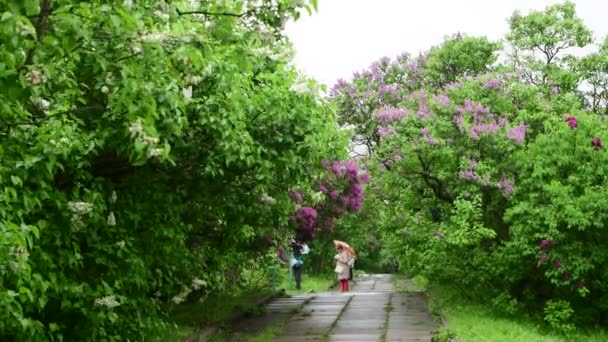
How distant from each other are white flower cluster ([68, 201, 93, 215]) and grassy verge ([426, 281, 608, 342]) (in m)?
5.44

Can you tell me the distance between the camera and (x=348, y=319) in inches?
486

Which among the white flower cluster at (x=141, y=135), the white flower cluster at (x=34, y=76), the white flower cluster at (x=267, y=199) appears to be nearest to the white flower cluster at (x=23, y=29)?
the white flower cluster at (x=34, y=76)

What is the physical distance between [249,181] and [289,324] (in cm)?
470

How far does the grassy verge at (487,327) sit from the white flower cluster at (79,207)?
17.8 feet

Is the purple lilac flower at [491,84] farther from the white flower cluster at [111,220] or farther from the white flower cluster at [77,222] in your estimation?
the white flower cluster at [77,222]

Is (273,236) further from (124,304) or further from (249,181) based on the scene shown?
(124,304)

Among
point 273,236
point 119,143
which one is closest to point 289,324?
point 273,236

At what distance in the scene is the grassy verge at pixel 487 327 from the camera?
977 centimetres

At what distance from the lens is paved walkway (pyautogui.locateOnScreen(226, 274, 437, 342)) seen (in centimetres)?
1044

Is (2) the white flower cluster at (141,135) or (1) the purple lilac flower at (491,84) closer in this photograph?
(2) the white flower cluster at (141,135)

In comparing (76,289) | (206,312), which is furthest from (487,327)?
(76,289)

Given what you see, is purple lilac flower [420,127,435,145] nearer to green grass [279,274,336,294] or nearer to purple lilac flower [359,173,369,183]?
purple lilac flower [359,173,369,183]

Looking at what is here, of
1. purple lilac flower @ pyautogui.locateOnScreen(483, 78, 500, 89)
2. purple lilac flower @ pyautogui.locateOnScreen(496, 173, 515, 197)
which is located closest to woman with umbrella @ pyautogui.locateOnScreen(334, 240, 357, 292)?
purple lilac flower @ pyautogui.locateOnScreen(483, 78, 500, 89)

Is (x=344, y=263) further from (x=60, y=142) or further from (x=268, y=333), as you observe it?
(x=60, y=142)
